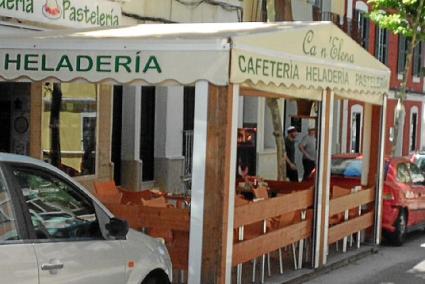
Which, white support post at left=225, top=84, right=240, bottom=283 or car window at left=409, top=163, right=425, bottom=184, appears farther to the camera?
car window at left=409, top=163, right=425, bottom=184

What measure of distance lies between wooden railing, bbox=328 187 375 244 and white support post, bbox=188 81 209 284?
11.9ft

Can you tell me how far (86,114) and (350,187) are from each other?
527cm

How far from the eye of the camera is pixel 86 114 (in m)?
14.9

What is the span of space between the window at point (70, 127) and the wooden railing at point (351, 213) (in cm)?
534

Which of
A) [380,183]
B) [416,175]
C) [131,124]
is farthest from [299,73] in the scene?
[131,124]

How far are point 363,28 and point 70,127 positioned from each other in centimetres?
1702

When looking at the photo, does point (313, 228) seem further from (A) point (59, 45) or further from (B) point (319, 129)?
(A) point (59, 45)

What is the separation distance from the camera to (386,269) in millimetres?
10688

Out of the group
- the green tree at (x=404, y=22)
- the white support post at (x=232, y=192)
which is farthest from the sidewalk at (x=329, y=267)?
the green tree at (x=404, y=22)

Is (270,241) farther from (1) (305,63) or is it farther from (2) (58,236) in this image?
(2) (58,236)

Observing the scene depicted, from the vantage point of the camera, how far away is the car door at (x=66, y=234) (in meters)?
5.00

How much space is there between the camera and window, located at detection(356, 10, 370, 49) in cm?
2828

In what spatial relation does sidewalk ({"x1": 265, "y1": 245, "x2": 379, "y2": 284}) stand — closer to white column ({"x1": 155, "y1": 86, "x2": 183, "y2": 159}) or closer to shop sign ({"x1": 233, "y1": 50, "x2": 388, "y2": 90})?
shop sign ({"x1": 233, "y1": 50, "x2": 388, "y2": 90})

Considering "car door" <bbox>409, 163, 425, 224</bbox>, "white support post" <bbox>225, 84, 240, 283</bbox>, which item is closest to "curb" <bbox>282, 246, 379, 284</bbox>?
"car door" <bbox>409, 163, 425, 224</bbox>
